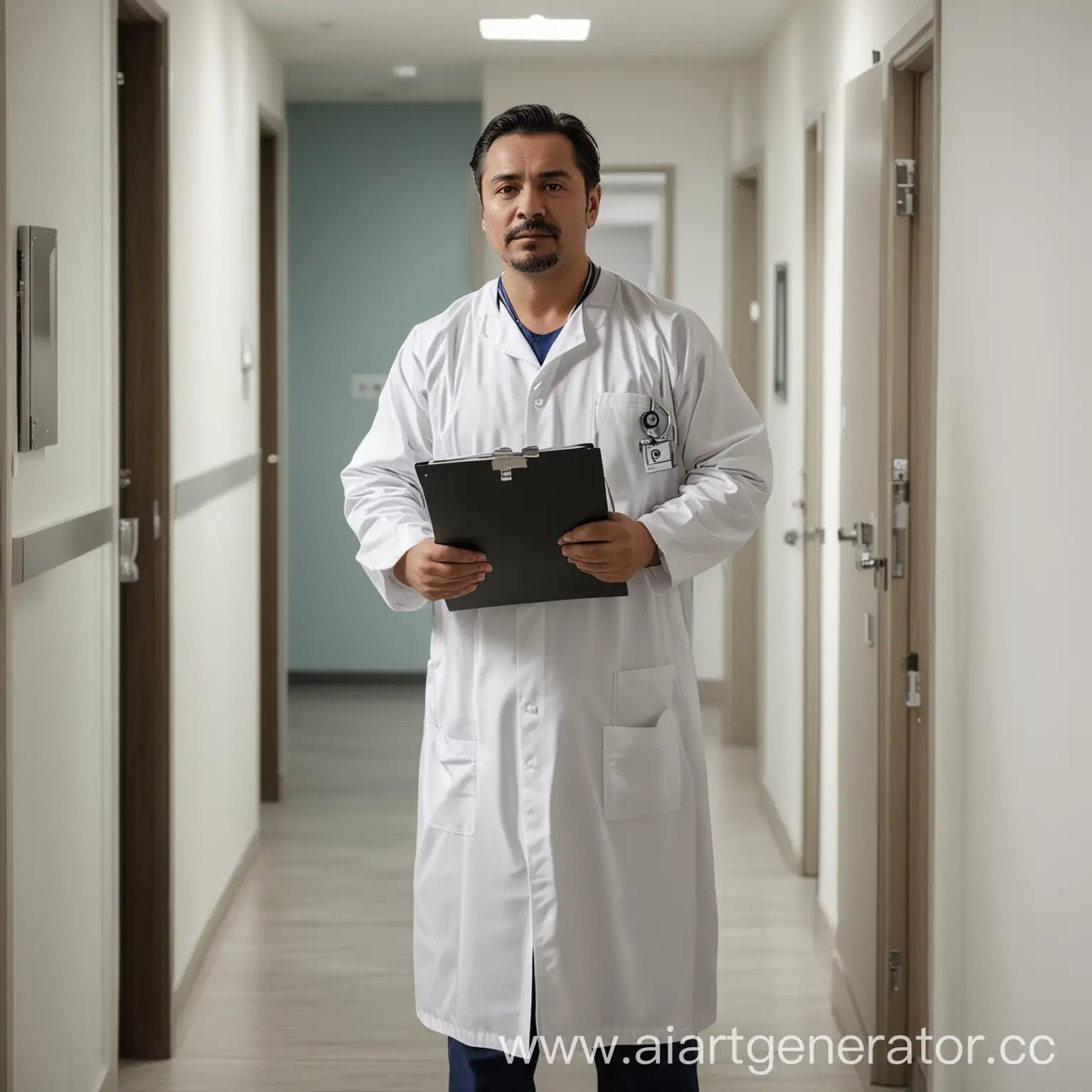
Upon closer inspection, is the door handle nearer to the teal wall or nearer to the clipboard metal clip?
the clipboard metal clip

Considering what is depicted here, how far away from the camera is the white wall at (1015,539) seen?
1817 mm

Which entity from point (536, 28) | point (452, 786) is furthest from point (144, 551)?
point (536, 28)

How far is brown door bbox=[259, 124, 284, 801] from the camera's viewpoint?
535 centimetres

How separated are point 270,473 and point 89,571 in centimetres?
286

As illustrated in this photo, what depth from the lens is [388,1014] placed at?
3.43 metres

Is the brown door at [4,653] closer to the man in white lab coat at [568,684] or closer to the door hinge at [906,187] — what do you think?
the man in white lab coat at [568,684]

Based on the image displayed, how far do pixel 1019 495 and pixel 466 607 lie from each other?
79 centimetres

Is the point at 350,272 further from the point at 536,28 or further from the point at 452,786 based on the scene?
the point at 452,786

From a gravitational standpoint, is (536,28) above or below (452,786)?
above

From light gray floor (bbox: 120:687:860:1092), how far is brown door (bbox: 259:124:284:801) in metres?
0.23

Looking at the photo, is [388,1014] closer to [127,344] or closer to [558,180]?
[127,344]

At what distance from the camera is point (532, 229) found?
222 cm

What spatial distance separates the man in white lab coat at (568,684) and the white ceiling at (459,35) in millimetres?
2756

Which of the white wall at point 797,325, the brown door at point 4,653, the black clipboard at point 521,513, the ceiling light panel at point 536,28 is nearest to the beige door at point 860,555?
the white wall at point 797,325
